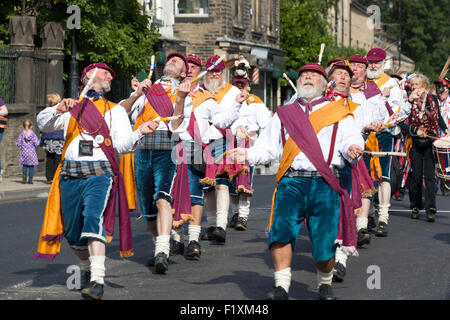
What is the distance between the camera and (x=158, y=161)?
8.88 m

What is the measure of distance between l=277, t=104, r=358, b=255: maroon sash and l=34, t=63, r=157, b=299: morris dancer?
113 cm

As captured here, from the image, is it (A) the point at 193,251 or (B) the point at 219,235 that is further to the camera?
(B) the point at 219,235

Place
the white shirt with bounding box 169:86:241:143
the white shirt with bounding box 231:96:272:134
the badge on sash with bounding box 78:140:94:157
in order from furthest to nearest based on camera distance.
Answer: the white shirt with bounding box 231:96:272:134, the white shirt with bounding box 169:86:241:143, the badge on sash with bounding box 78:140:94:157

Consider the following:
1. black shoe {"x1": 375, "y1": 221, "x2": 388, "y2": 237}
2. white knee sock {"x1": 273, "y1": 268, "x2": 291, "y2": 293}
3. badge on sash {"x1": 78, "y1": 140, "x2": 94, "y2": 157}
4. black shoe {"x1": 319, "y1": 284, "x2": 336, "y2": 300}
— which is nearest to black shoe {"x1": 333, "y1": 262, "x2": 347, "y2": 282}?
black shoe {"x1": 319, "y1": 284, "x2": 336, "y2": 300}

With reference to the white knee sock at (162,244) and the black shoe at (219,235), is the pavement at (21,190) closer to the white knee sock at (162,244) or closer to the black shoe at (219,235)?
the black shoe at (219,235)

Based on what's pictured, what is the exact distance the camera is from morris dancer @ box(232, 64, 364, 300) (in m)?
7.07

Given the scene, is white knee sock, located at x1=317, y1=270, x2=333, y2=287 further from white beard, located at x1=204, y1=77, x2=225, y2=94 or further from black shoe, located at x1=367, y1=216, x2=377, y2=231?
black shoe, located at x1=367, y1=216, x2=377, y2=231

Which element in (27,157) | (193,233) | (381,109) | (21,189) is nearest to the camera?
(193,233)

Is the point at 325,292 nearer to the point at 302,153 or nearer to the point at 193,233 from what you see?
the point at 302,153

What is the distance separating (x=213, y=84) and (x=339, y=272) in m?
3.36

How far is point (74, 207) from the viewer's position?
24.8 feet

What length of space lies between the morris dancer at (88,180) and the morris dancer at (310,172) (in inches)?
42.5

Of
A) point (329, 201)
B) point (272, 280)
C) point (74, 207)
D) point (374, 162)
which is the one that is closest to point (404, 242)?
point (374, 162)

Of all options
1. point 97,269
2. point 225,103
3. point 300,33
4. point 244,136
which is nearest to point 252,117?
point 244,136
